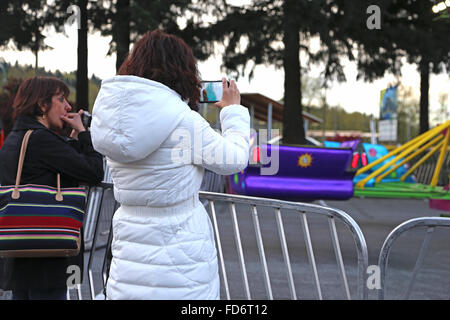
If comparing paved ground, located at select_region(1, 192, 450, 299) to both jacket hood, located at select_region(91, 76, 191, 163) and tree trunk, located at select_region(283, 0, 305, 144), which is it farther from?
tree trunk, located at select_region(283, 0, 305, 144)

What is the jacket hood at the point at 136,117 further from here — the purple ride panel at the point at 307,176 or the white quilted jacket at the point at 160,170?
the purple ride panel at the point at 307,176

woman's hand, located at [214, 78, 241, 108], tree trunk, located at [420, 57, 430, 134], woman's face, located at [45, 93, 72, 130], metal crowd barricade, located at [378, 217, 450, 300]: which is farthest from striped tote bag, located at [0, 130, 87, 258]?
tree trunk, located at [420, 57, 430, 134]

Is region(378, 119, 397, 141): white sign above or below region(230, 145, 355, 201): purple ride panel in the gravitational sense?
above

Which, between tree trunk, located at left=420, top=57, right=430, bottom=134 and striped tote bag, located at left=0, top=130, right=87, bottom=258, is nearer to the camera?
striped tote bag, located at left=0, top=130, right=87, bottom=258

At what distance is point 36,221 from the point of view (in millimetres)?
2680

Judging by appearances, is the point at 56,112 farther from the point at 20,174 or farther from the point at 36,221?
the point at 36,221

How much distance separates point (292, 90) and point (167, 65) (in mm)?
13876

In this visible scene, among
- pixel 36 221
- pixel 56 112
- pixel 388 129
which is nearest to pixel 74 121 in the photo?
pixel 56 112

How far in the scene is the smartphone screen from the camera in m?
2.35

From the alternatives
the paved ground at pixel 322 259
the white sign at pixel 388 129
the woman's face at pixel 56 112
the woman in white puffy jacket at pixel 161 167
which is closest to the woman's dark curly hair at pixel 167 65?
the woman in white puffy jacket at pixel 161 167

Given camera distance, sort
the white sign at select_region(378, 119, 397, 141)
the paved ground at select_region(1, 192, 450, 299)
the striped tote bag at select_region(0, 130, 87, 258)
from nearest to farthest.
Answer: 1. the striped tote bag at select_region(0, 130, 87, 258)
2. the paved ground at select_region(1, 192, 450, 299)
3. the white sign at select_region(378, 119, 397, 141)

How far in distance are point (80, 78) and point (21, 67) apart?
2.02 metres

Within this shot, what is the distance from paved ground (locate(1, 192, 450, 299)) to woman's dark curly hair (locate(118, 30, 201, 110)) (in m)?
1.12

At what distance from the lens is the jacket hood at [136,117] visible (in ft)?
6.75
